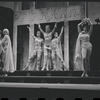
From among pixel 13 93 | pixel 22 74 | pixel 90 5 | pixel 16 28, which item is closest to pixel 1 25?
pixel 16 28

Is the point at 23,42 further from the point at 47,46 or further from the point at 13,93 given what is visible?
the point at 13,93

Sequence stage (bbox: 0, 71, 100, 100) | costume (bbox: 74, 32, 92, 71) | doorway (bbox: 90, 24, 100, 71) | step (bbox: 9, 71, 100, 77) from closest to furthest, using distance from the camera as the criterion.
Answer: stage (bbox: 0, 71, 100, 100)
costume (bbox: 74, 32, 92, 71)
step (bbox: 9, 71, 100, 77)
doorway (bbox: 90, 24, 100, 71)

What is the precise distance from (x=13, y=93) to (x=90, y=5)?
21.5ft

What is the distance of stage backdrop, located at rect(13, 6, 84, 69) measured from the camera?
1078 cm

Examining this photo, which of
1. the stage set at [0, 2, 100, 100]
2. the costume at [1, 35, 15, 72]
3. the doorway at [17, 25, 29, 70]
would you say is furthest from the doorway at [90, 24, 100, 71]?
the doorway at [17, 25, 29, 70]

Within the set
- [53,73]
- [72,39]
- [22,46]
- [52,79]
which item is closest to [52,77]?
[52,79]

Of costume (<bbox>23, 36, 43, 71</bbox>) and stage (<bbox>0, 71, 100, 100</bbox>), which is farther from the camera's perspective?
costume (<bbox>23, 36, 43, 71</bbox>)

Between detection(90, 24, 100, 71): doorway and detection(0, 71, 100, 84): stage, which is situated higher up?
detection(90, 24, 100, 71): doorway

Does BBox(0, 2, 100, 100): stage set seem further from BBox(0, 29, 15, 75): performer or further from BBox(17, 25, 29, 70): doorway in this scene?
BBox(0, 29, 15, 75): performer

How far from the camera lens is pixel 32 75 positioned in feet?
28.0

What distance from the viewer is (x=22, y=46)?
12.0m

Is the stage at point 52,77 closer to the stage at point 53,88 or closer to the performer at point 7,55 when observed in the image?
the stage at point 53,88

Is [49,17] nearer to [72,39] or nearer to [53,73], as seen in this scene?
[72,39]

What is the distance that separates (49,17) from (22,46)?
2269 mm
